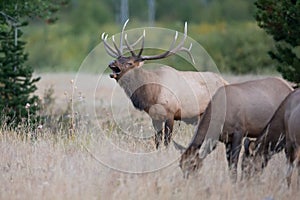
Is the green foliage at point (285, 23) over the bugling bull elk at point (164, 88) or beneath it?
over

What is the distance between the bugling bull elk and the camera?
13016mm

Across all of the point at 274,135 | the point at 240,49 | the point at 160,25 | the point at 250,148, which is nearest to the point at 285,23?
the point at 274,135

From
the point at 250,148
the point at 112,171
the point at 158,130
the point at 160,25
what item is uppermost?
the point at 250,148

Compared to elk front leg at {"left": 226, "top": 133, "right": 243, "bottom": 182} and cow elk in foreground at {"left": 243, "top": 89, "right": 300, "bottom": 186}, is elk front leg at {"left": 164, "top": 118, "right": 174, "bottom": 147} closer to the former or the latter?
elk front leg at {"left": 226, "top": 133, "right": 243, "bottom": 182}

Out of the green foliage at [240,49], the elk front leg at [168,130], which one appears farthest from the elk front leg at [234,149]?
the green foliage at [240,49]

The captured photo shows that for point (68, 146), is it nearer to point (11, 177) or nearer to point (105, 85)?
point (11, 177)

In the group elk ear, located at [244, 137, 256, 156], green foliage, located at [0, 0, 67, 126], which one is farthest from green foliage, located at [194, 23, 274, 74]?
elk ear, located at [244, 137, 256, 156]

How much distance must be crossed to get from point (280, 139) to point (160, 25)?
114 ft

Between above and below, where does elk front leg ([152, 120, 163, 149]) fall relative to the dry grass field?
below

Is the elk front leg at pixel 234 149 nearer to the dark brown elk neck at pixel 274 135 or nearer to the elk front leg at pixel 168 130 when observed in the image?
the dark brown elk neck at pixel 274 135

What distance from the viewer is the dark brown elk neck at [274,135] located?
10258 mm

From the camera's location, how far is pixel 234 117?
10672 millimetres

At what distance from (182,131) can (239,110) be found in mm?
2506

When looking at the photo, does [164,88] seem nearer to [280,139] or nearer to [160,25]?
[280,139]
